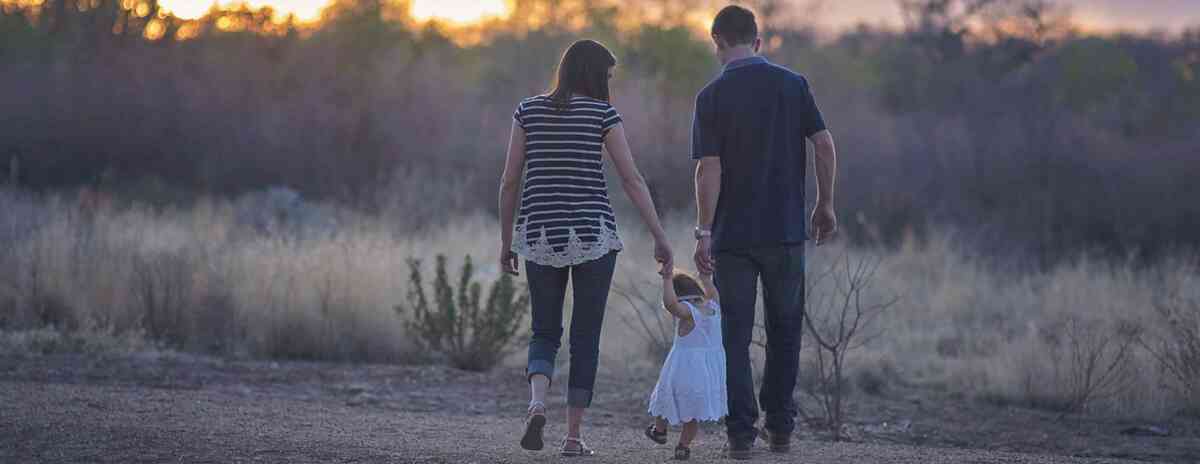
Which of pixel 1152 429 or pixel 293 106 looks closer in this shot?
pixel 1152 429

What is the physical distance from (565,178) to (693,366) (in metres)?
0.95

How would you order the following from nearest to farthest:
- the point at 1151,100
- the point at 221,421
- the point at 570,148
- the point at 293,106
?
the point at 570,148, the point at 221,421, the point at 293,106, the point at 1151,100

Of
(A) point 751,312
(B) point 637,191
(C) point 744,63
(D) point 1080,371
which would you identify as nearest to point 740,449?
(A) point 751,312

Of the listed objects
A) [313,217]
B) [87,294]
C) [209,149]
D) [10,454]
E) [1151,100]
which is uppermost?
[1151,100]

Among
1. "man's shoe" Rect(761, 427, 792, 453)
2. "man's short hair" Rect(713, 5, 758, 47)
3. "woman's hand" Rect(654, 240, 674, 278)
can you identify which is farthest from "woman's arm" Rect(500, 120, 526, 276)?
"man's shoe" Rect(761, 427, 792, 453)

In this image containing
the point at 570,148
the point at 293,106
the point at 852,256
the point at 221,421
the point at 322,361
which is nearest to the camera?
the point at 570,148

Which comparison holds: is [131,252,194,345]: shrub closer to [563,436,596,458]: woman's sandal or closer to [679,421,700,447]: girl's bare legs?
[563,436,596,458]: woman's sandal

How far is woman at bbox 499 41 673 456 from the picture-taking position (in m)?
5.85

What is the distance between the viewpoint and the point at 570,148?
19.1ft

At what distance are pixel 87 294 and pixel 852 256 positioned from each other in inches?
337

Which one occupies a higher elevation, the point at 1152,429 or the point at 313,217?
the point at 313,217

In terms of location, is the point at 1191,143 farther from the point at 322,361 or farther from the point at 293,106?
the point at 322,361

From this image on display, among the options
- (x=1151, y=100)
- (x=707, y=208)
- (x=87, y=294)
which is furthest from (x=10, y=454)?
(x=1151, y=100)

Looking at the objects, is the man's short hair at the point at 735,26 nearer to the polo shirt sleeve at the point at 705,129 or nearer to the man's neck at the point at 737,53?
the man's neck at the point at 737,53
